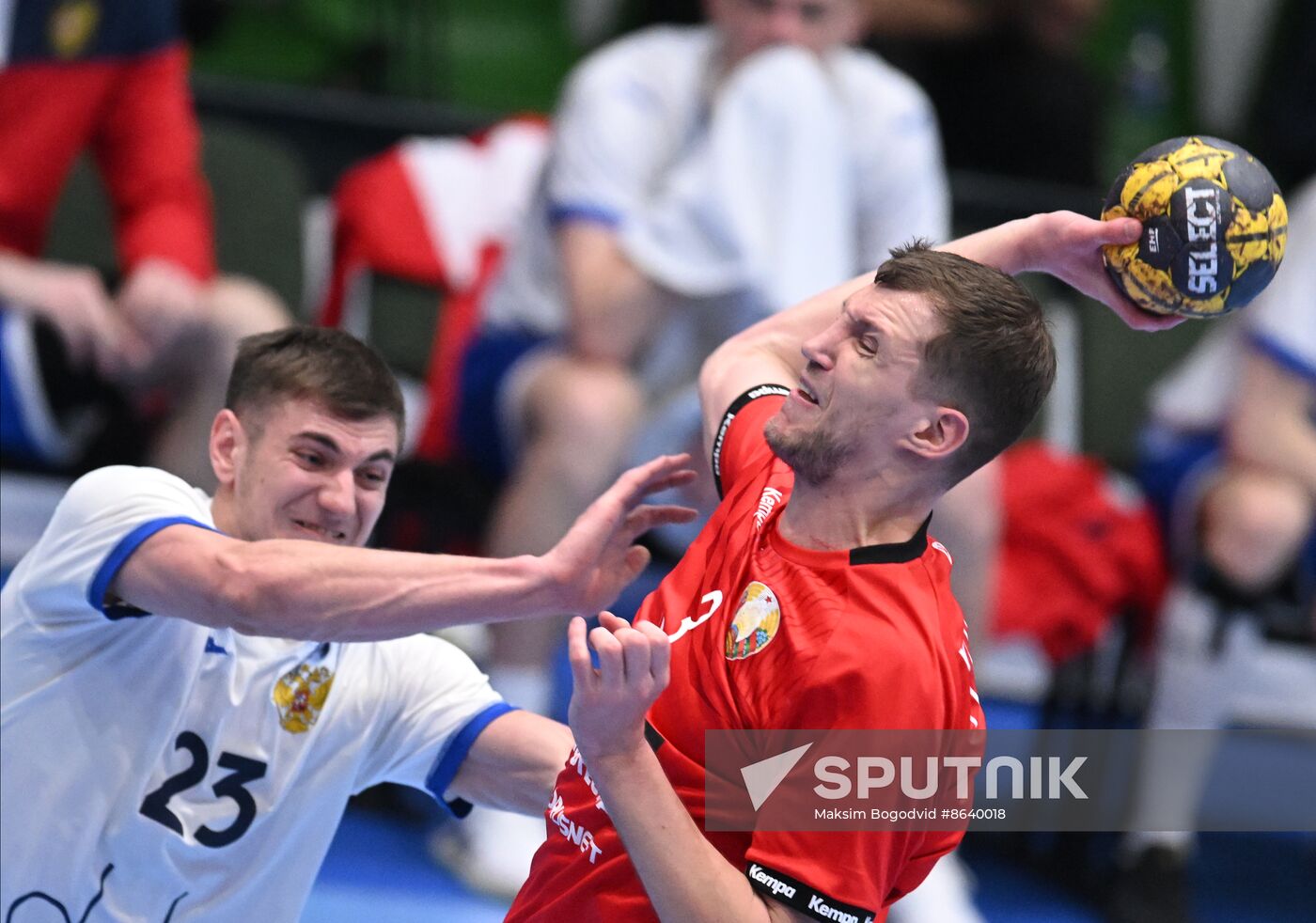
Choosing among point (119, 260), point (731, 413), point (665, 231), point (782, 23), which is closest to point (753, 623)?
point (731, 413)

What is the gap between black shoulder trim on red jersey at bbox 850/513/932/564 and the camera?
5.65ft

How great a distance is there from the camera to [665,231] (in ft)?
11.9

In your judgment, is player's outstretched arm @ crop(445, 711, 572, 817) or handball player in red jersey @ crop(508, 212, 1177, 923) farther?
player's outstretched arm @ crop(445, 711, 572, 817)

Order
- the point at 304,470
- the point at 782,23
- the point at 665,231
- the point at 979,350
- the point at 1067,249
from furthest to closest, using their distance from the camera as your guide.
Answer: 1. the point at 782,23
2. the point at 665,231
3. the point at 304,470
4. the point at 1067,249
5. the point at 979,350

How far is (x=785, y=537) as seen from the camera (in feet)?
5.87

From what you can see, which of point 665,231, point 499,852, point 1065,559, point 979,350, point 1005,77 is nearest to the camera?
point 979,350

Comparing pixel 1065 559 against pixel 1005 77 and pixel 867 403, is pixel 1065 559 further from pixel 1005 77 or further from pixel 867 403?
pixel 867 403

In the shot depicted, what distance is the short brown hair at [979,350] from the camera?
1716 millimetres

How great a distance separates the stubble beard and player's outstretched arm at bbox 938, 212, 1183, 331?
31 centimetres

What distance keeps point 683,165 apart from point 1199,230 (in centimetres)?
213

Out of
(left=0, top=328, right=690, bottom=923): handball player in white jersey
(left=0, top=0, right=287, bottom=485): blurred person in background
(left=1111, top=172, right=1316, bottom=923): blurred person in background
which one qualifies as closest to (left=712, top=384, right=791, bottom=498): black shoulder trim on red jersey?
(left=0, top=328, right=690, bottom=923): handball player in white jersey

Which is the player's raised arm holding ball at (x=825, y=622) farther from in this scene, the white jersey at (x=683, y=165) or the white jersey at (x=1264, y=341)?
the white jersey at (x=1264, y=341)

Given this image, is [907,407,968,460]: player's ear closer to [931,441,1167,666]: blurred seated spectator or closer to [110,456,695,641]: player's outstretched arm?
[110,456,695,641]: player's outstretched arm

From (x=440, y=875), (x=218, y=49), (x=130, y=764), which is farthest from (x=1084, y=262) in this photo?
(x=218, y=49)
